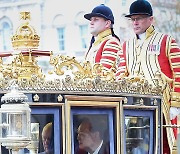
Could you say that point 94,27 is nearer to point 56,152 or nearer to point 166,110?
point 166,110

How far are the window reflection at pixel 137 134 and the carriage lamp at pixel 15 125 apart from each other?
126 cm

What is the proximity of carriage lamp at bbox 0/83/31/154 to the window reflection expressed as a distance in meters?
1.26

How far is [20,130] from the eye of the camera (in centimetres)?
582

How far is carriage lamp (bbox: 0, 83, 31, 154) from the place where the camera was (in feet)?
19.0

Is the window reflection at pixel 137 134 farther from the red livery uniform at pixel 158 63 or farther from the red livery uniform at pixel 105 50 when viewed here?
the red livery uniform at pixel 105 50

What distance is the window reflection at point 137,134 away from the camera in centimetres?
700

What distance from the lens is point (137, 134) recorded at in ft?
23.3

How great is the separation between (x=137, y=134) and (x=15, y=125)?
1.47 meters

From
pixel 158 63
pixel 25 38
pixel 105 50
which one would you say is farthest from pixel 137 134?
pixel 25 38

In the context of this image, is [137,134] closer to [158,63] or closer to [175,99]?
[175,99]

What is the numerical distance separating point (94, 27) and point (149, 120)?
1132 millimetres

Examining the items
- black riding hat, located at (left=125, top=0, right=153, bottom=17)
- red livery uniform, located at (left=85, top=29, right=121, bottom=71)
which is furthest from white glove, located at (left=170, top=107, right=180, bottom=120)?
black riding hat, located at (left=125, top=0, right=153, bottom=17)

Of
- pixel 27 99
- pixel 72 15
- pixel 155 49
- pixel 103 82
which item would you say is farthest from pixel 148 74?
pixel 72 15

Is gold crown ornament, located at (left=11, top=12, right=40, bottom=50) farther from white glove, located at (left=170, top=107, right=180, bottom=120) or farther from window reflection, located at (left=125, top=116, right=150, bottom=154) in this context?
white glove, located at (left=170, top=107, right=180, bottom=120)
